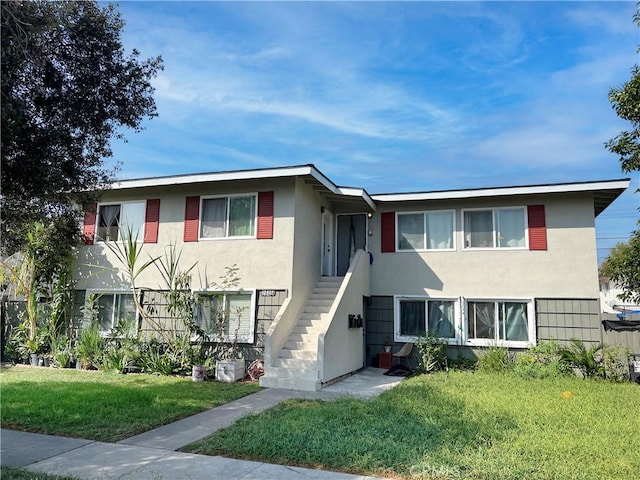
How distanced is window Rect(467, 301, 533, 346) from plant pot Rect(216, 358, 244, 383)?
6.55 meters

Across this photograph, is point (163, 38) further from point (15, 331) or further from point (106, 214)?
point (15, 331)

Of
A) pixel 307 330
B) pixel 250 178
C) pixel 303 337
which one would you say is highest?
pixel 250 178

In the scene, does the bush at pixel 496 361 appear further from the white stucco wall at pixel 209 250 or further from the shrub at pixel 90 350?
the shrub at pixel 90 350

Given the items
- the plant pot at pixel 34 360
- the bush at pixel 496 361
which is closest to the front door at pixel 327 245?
the bush at pixel 496 361

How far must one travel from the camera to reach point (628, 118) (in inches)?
392

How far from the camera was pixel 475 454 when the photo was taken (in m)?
4.99

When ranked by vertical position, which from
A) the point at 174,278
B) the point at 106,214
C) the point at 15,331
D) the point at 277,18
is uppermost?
the point at 277,18

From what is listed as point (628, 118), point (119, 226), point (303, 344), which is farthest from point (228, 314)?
point (628, 118)

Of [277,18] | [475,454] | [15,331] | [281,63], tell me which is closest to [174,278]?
[15,331]

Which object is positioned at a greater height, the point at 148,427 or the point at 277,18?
the point at 277,18

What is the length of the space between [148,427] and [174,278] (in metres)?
6.23

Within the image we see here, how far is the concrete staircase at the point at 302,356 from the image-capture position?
9.72 m

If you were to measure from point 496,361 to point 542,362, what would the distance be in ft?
3.68

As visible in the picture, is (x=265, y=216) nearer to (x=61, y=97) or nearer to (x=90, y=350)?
(x=90, y=350)
